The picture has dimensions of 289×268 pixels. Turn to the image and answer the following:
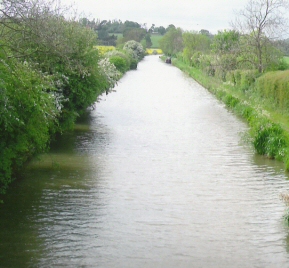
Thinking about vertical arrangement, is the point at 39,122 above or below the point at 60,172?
above

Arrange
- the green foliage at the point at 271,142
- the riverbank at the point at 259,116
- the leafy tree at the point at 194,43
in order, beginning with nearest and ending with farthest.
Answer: the green foliage at the point at 271,142
the riverbank at the point at 259,116
the leafy tree at the point at 194,43

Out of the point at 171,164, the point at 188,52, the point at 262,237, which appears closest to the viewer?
the point at 262,237

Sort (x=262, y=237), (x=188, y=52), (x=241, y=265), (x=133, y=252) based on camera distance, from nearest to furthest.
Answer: (x=241, y=265), (x=133, y=252), (x=262, y=237), (x=188, y=52)

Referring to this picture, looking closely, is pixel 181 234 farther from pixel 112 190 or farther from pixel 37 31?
pixel 37 31

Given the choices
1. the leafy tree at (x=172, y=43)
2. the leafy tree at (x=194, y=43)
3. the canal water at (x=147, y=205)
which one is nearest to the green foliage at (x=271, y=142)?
the canal water at (x=147, y=205)

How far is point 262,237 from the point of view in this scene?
1072 cm

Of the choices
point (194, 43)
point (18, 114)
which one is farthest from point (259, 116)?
point (194, 43)

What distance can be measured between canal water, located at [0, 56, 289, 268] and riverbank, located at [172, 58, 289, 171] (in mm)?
476

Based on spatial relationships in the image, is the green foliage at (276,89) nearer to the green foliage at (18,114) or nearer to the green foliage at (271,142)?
the green foliage at (271,142)

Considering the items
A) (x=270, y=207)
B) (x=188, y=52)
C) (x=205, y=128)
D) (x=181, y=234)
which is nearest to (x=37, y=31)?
(x=181, y=234)

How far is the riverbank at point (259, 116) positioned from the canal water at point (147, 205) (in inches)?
18.7

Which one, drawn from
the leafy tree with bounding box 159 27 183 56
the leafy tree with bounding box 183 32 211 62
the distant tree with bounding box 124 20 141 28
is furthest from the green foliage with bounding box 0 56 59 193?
the distant tree with bounding box 124 20 141 28

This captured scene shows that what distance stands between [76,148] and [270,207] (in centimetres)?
879

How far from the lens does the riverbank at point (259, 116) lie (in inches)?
714
